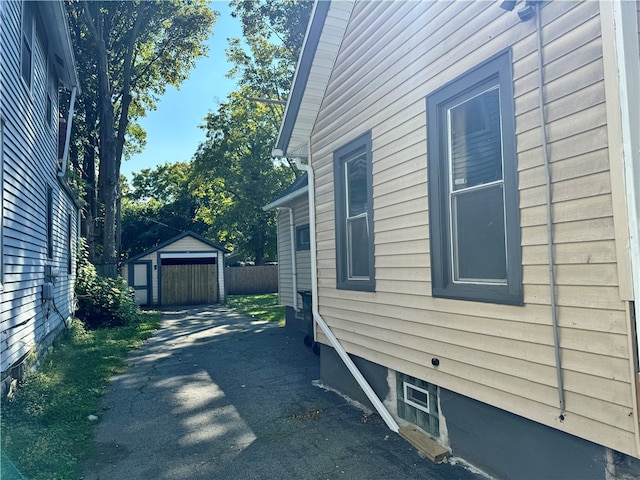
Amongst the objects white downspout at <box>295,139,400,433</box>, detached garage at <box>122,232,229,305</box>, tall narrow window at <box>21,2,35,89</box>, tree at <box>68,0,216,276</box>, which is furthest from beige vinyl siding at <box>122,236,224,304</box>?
white downspout at <box>295,139,400,433</box>

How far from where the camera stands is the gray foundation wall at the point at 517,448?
102 inches

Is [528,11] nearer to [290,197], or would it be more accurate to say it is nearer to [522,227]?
[522,227]

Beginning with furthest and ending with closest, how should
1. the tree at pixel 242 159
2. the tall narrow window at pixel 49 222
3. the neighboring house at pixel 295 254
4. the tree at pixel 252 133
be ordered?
the tree at pixel 242 159 < the tree at pixel 252 133 < the neighboring house at pixel 295 254 < the tall narrow window at pixel 49 222

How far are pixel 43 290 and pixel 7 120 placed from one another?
3399 mm

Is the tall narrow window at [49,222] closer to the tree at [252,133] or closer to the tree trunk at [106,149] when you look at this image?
the tree trunk at [106,149]

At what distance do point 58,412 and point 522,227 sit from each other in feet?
17.5

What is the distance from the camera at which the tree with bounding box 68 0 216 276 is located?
16781 mm

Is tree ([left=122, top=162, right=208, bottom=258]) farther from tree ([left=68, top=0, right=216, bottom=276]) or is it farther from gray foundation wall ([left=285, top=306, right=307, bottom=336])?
gray foundation wall ([left=285, top=306, right=307, bottom=336])

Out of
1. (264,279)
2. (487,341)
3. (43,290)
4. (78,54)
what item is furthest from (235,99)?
(487,341)

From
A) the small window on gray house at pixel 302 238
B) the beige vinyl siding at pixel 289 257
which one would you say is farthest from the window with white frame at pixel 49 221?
the small window on gray house at pixel 302 238

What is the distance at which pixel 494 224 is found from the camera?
337cm

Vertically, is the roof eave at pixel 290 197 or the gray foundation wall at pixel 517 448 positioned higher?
the roof eave at pixel 290 197

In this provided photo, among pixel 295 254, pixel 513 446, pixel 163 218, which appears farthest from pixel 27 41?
pixel 163 218

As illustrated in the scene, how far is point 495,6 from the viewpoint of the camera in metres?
3.31
